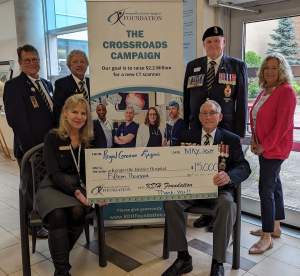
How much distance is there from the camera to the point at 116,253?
257 cm

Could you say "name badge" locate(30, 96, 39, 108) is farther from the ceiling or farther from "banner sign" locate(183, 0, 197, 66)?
the ceiling

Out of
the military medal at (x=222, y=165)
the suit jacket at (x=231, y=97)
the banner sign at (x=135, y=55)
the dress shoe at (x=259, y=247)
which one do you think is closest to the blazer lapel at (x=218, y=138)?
the military medal at (x=222, y=165)

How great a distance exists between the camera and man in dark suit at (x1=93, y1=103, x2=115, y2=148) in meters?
2.59

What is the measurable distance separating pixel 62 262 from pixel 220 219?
1068mm

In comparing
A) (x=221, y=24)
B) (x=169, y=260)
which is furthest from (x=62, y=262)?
(x=221, y=24)

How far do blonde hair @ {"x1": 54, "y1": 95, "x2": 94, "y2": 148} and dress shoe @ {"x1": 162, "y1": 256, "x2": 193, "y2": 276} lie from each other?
1.04 metres

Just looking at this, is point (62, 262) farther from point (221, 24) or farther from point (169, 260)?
point (221, 24)

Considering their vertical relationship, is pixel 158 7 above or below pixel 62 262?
above

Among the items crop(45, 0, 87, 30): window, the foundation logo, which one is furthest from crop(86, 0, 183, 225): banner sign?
crop(45, 0, 87, 30): window

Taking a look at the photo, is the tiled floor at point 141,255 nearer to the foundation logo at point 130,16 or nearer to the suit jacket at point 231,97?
the suit jacket at point 231,97

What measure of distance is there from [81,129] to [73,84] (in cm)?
61

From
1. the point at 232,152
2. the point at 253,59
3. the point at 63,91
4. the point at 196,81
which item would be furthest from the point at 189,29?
the point at 232,152

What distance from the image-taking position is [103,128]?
2611 millimetres

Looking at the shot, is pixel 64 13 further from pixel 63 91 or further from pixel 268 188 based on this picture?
pixel 268 188
